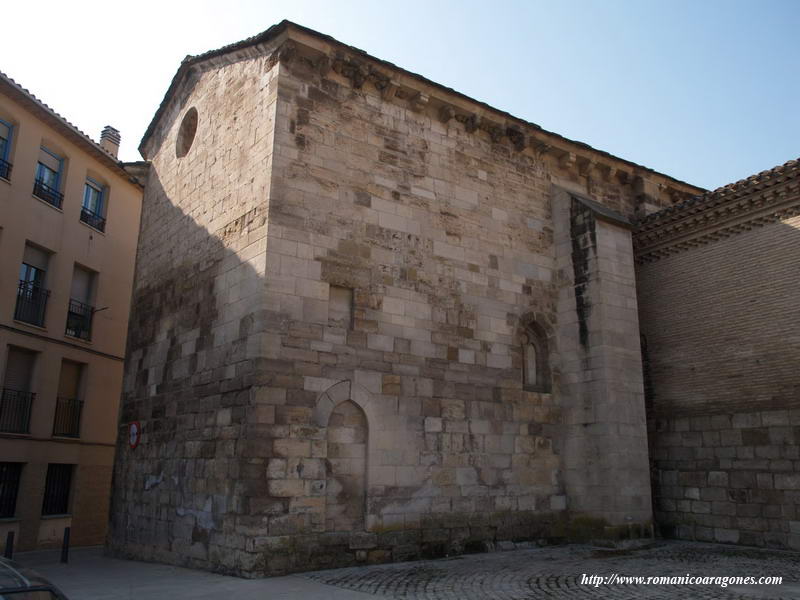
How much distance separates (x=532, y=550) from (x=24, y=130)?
492 inches

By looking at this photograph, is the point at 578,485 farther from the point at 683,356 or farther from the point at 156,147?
the point at 156,147

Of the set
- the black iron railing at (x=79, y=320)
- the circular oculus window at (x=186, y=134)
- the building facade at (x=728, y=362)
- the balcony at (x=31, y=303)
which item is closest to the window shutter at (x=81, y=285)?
the black iron railing at (x=79, y=320)

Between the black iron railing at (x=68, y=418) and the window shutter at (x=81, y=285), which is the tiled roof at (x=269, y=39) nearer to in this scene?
the window shutter at (x=81, y=285)

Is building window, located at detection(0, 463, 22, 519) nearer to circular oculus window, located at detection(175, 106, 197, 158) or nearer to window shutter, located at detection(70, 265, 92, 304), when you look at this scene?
window shutter, located at detection(70, 265, 92, 304)

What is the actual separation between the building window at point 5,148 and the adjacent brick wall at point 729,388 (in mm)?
12584

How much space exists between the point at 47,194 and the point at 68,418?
4764 mm

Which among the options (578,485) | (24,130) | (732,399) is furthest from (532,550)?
(24,130)

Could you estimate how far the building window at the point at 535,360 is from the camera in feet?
35.9

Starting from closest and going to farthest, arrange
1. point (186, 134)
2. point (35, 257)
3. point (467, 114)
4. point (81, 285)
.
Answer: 1. point (467, 114)
2. point (186, 134)
3. point (35, 257)
4. point (81, 285)

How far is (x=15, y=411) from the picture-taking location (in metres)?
13.3

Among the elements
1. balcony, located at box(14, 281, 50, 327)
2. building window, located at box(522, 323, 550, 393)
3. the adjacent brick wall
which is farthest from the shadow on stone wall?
the adjacent brick wall

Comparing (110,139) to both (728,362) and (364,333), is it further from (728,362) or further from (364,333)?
(728,362)

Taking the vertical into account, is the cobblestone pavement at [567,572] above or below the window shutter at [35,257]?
below

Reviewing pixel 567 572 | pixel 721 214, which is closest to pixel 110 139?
pixel 721 214
